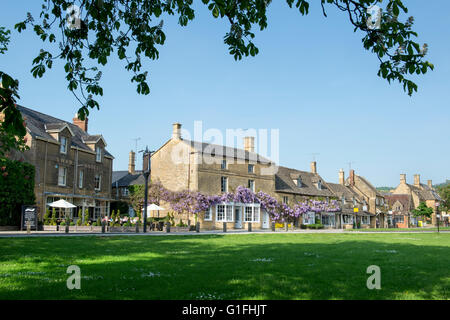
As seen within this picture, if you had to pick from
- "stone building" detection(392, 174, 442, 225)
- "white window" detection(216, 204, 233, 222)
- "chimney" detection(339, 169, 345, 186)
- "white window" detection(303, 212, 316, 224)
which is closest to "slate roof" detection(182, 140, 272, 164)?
"white window" detection(216, 204, 233, 222)

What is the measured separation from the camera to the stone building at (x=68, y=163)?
1412 inches

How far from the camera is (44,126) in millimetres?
38312

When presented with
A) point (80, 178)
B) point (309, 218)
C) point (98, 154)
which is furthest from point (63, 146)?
point (309, 218)

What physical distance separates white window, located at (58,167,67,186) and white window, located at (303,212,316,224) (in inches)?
1155

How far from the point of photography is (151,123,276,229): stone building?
43.0 metres

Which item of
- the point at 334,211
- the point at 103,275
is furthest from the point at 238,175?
the point at 103,275

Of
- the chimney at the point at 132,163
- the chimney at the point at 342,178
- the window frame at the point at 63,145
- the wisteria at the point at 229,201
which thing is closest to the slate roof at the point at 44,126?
the window frame at the point at 63,145

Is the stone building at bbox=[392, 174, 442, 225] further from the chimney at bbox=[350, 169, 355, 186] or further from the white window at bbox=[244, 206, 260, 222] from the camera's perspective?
the white window at bbox=[244, 206, 260, 222]

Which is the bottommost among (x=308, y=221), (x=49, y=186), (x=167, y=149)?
(x=308, y=221)

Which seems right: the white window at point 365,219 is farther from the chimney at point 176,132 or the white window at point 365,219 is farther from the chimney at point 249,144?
the chimney at point 176,132

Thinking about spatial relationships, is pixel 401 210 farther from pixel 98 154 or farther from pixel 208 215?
pixel 98 154

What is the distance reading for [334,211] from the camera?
58531 millimetres
